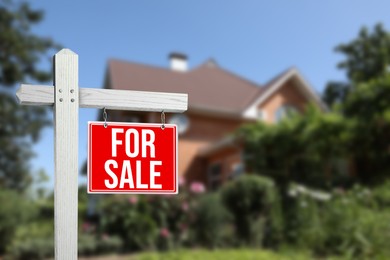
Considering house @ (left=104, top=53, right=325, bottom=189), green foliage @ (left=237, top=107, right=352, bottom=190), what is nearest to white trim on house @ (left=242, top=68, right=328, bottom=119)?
house @ (left=104, top=53, right=325, bottom=189)

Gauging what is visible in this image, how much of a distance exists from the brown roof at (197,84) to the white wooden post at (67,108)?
1551 cm

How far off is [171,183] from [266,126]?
45.7 feet

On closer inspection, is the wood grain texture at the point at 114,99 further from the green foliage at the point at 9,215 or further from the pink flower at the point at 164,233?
the green foliage at the point at 9,215

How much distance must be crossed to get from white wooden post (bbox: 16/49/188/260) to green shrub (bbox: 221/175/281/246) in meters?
9.12

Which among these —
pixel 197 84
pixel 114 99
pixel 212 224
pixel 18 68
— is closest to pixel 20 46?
pixel 18 68

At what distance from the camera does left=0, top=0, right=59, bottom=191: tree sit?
2080cm

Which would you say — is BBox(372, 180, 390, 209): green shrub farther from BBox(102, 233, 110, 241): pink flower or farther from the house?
the house

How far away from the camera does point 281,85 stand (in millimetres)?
20406

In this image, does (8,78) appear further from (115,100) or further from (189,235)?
(115,100)

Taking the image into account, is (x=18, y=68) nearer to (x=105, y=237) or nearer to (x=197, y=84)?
(x=197, y=84)

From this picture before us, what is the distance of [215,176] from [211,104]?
291 centimetres

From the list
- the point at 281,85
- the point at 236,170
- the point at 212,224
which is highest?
the point at 281,85

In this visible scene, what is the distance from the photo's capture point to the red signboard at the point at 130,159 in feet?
8.38

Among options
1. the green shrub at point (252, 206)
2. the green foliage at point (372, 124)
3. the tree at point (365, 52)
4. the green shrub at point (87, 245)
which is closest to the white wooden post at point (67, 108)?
the green shrub at point (252, 206)
